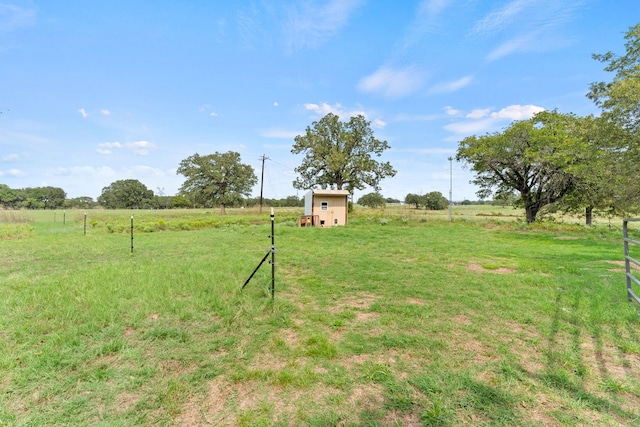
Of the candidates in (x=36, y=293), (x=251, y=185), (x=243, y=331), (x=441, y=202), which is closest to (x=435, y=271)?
(x=243, y=331)

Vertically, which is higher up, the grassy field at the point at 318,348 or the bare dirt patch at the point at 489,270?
the bare dirt patch at the point at 489,270

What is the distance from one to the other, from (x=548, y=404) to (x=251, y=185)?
114 ft

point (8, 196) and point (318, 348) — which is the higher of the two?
point (8, 196)

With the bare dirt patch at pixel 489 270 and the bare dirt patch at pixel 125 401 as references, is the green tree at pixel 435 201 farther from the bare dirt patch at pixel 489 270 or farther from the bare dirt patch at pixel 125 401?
the bare dirt patch at pixel 125 401

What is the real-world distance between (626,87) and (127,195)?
8038cm

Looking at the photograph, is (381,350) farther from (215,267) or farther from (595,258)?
(595,258)

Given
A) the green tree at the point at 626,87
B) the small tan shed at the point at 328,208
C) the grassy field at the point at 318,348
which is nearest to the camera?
the grassy field at the point at 318,348

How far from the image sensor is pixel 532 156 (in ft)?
47.7

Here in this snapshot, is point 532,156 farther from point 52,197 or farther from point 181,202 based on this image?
point 52,197

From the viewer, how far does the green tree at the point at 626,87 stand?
26.3ft

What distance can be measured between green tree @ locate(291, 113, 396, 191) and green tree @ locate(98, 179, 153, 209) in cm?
5812

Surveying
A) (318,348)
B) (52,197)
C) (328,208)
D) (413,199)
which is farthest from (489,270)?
(52,197)

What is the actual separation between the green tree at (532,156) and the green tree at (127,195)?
7326 cm

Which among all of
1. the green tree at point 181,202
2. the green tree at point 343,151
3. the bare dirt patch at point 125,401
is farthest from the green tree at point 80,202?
the bare dirt patch at point 125,401
